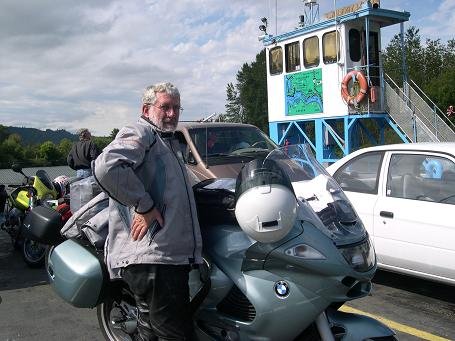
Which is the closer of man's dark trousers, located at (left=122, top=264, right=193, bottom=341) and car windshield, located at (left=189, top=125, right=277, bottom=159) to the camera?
man's dark trousers, located at (left=122, top=264, right=193, bottom=341)

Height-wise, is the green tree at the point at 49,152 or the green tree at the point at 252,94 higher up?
the green tree at the point at 252,94

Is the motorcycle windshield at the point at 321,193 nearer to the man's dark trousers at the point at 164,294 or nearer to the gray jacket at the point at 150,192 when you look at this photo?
the gray jacket at the point at 150,192

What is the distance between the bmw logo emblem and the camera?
2621mm

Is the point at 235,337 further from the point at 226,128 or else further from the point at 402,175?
the point at 226,128

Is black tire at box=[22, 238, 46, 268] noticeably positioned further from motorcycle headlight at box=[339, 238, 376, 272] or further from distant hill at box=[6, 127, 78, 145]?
distant hill at box=[6, 127, 78, 145]

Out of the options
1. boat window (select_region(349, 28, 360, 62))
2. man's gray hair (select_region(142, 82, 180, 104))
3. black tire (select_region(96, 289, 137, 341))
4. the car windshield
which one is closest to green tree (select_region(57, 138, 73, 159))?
the car windshield

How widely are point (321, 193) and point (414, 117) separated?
12.3m

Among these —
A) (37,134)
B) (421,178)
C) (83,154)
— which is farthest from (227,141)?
(37,134)

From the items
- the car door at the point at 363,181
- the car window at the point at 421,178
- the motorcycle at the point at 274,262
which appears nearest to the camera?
the motorcycle at the point at 274,262

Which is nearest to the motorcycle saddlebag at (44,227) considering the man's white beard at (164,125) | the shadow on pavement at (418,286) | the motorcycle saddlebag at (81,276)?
the motorcycle saddlebag at (81,276)

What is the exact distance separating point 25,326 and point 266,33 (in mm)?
14614

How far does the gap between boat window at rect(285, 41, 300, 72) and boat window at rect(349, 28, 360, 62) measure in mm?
1928

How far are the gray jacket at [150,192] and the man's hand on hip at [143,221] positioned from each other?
29 mm

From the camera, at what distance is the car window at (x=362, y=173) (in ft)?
18.3
